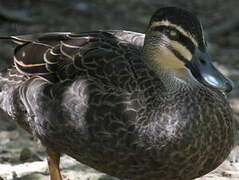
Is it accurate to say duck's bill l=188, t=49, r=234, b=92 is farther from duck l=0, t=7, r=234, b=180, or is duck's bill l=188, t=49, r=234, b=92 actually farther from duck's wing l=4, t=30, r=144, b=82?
duck's wing l=4, t=30, r=144, b=82

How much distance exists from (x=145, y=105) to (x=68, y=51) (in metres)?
0.75

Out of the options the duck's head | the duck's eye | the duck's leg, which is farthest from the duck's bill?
the duck's leg

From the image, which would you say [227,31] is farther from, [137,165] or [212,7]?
[137,165]

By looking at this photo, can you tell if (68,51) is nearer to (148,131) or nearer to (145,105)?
(145,105)

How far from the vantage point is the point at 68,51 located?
4688 millimetres

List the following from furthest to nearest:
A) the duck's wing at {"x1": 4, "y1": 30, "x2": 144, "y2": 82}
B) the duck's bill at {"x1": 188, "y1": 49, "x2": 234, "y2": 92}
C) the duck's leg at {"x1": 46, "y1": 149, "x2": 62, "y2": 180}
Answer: the duck's leg at {"x1": 46, "y1": 149, "x2": 62, "y2": 180}
the duck's wing at {"x1": 4, "y1": 30, "x2": 144, "y2": 82}
the duck's bill at {"x1": 188, "y1": 49, "x2": 234, "y2": 92}

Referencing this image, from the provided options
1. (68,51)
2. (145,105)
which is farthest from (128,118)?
(68,51)

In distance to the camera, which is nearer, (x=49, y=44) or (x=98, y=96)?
(x=98, y=96)

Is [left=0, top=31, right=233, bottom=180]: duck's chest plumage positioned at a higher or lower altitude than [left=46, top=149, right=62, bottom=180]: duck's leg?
higher

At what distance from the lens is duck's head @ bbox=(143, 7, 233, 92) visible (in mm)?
4152

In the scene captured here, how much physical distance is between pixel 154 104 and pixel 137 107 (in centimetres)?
11

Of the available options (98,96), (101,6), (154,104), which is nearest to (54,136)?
(98,96)

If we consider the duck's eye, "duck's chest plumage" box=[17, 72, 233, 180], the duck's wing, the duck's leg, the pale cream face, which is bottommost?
the duck's leg

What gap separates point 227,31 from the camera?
859cm
